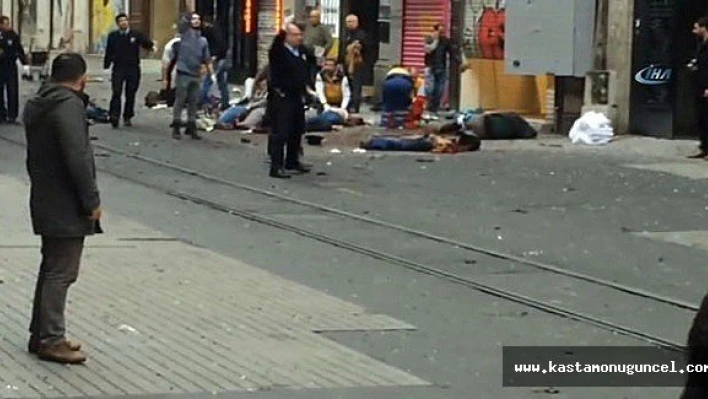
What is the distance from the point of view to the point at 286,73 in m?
18.9

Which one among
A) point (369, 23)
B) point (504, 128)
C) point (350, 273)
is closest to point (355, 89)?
point (369, 23)

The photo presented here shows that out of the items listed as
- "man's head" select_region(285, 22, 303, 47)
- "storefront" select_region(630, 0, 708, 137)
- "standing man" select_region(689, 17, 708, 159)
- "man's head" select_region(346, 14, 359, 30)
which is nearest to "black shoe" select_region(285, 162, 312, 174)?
"man's head" select_region(285, 22, 303, 47)

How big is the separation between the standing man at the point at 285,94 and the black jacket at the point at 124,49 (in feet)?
23.7

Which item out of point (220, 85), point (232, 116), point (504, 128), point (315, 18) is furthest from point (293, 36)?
point (315, 18)

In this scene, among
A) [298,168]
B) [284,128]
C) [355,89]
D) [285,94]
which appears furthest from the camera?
[355,89]

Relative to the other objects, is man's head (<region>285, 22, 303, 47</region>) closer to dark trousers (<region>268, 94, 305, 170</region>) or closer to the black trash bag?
dark trousers (<region>268, 94, 305, 170</region>)

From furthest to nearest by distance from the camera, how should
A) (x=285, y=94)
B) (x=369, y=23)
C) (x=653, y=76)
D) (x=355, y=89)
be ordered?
(x=369, y=23) → (x=355, y=89) → (x=653, y=76) → (x=285, y=94)

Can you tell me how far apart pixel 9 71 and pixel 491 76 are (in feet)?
27.8

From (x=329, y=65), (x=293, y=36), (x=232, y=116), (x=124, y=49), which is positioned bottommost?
(x=232, y=116)

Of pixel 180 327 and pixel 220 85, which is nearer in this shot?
pixel 180 327

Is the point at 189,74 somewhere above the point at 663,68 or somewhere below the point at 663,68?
below

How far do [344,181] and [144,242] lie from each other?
5356mm

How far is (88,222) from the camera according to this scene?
8.80 m

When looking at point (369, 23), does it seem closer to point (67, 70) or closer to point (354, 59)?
point (354, 59)
